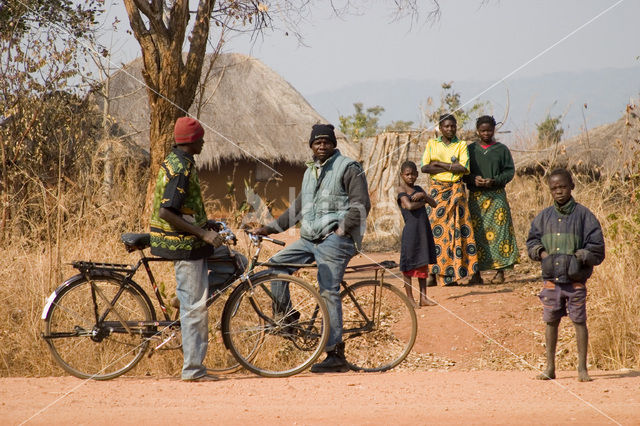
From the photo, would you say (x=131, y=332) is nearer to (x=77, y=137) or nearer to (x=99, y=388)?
(x=99, y=388)

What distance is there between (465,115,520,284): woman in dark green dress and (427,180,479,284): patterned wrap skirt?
16cm

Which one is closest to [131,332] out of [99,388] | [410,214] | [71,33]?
[99,388]

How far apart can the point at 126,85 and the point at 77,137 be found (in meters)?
7.72

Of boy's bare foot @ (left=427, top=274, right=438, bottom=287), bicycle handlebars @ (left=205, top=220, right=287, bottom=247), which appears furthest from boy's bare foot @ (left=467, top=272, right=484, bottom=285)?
bicycle handlebars @ (left=205, top=220, right=287, bottom=247)

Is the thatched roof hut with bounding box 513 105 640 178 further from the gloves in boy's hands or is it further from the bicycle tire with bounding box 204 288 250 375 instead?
the bicycle tire with bounding box 204 288 250 375

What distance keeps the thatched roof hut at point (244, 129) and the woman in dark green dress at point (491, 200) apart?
7852 millimetres

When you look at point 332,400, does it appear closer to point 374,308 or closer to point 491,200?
point 374,308

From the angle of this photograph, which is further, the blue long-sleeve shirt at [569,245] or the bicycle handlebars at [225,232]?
the bicycle handlebars at [225,232]

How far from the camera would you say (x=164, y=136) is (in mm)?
8430

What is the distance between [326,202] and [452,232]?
326cm

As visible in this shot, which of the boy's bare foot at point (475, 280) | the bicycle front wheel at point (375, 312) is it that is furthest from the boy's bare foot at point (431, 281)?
the bicycle front wheel at point (375, 312)

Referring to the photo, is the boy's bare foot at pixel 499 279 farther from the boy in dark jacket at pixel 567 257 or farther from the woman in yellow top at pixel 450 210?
the boy in dark jacket at pixel 567 257

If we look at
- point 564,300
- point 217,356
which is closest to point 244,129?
point 217,356

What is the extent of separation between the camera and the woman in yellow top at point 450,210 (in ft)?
26.9
